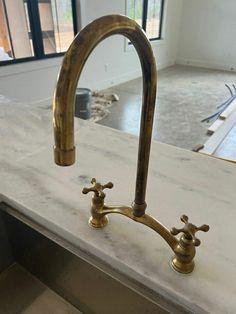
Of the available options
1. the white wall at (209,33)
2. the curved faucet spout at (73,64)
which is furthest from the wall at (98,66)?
the curved faucet spout at (73,64)

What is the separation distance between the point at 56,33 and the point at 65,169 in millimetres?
3803

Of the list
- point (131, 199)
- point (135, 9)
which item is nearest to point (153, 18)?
point (135, 9)

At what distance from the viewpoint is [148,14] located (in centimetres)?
588

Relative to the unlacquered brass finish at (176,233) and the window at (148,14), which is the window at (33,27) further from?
the unlacquered brass finish at (176,233)

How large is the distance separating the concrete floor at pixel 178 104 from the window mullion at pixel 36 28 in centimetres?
132

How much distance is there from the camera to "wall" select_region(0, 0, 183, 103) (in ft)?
11.9

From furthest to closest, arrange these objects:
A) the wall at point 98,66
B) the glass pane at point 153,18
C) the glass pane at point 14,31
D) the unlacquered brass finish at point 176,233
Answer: the glass pane at point 153,18
the wall at point 98,66
the glass pane at point 14,31
the unlacquered brass finish at point 176,233

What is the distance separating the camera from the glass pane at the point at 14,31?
3.33 meters

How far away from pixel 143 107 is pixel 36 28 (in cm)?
371

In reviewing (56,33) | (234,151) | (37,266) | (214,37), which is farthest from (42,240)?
(214,37)

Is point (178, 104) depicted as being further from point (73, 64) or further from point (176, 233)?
point (73, 64)

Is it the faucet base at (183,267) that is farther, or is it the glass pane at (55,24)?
the glass pane at (55,24)

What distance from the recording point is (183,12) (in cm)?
695

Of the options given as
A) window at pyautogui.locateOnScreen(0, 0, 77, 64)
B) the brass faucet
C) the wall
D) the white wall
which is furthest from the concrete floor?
the brass faucet
